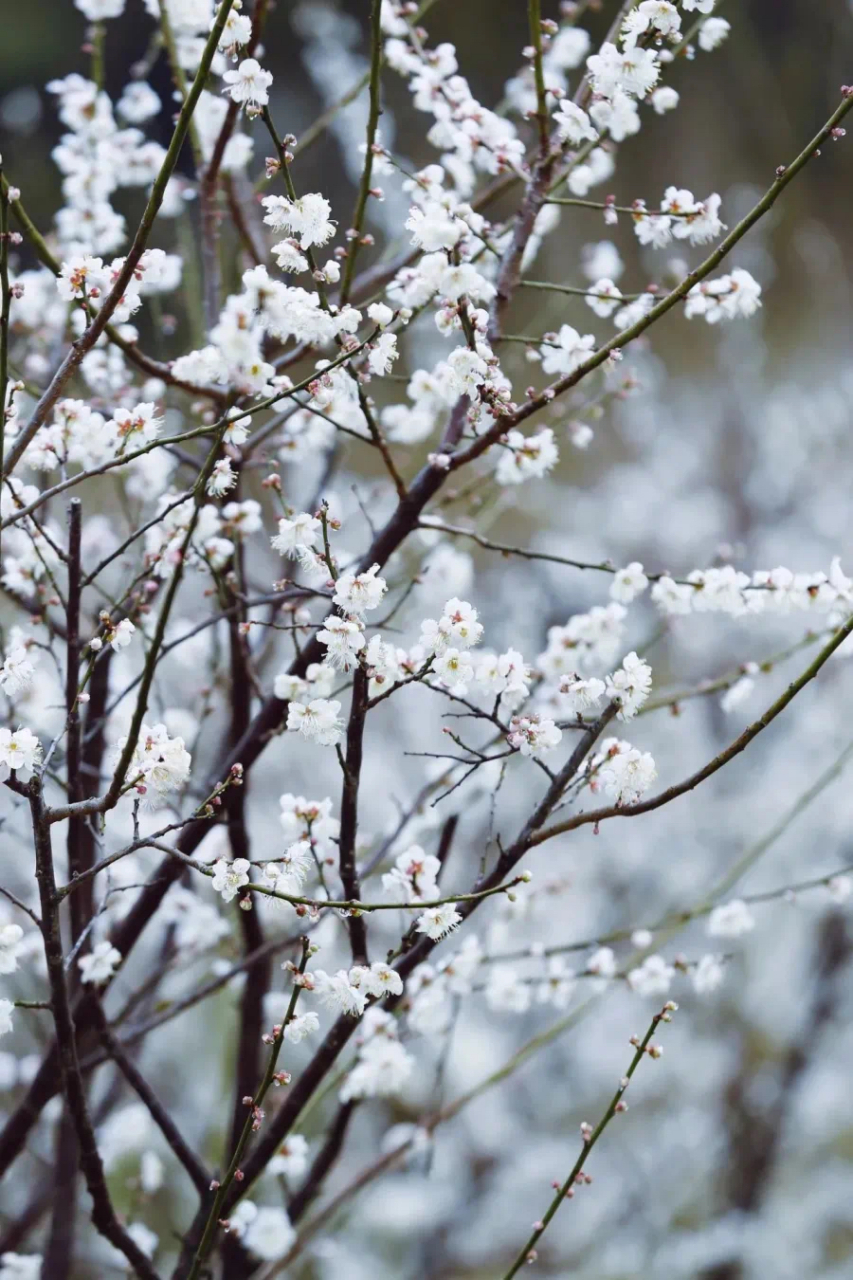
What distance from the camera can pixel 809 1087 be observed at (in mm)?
2293

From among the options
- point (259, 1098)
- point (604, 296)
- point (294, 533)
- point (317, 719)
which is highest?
point (604, 296)

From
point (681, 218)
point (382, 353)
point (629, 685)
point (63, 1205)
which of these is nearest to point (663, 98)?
point (681, 218)

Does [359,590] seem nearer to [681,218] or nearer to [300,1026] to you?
[300,1026]

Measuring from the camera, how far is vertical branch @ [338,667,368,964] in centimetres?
70

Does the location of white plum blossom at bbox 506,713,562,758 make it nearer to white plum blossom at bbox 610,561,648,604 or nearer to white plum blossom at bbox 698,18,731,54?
white plum blossom at bbox 610,561,648,604

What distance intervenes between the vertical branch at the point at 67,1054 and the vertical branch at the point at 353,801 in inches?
7.4

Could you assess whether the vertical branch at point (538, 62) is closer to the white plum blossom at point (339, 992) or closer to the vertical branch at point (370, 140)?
the vertical branch at point (370, 140)

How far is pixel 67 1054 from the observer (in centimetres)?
73

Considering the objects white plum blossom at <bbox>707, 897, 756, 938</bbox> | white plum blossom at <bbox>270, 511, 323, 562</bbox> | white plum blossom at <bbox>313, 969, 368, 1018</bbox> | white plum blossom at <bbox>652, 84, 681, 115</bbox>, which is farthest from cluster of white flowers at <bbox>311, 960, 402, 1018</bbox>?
white plum blossom at <bbox>652, 84, 681, 115</bbox>

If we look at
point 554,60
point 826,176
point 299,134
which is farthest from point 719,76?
point 554,60

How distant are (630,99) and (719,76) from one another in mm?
2016

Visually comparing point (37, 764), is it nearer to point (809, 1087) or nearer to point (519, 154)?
point (519, 154)

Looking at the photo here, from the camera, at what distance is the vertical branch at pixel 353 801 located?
2.29ft

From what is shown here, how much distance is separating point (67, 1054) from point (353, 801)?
10.0 inches
